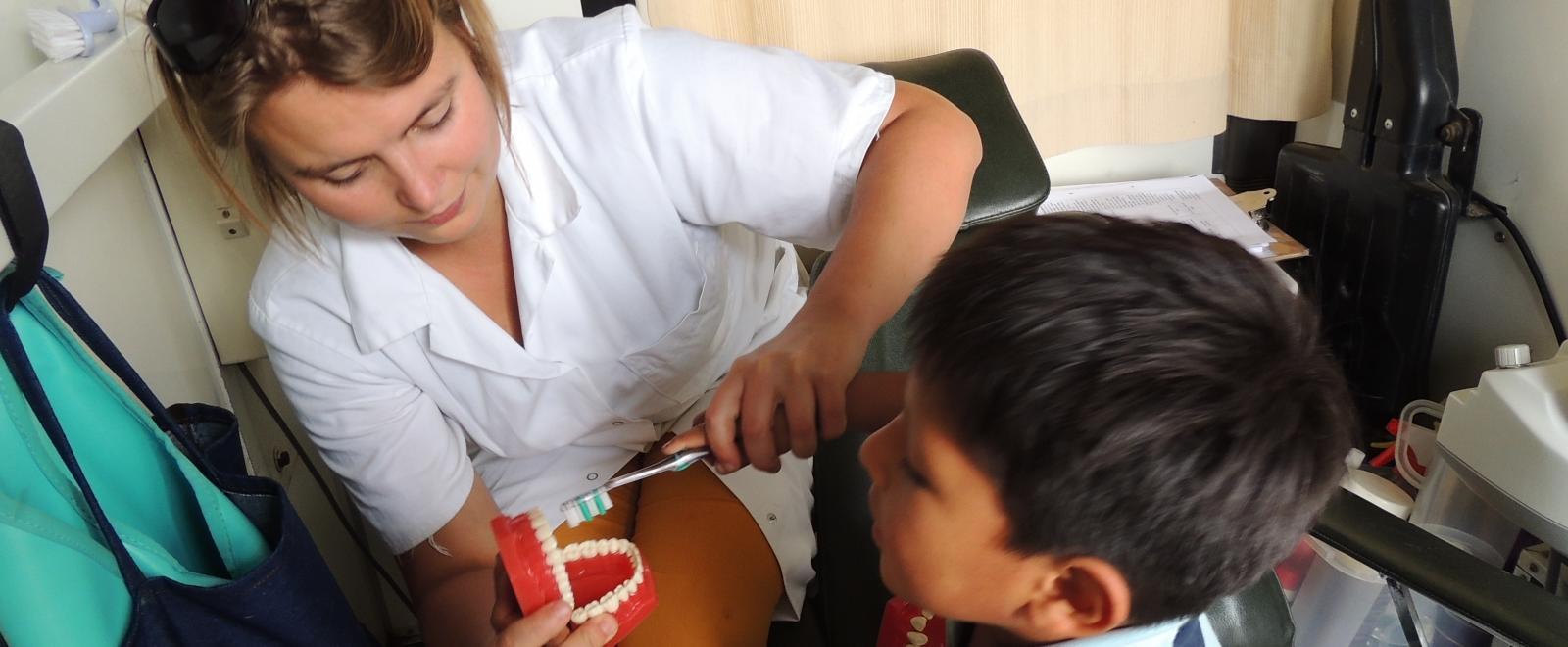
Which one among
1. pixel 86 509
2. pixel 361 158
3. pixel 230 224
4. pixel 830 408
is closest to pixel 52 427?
pixel 86 509

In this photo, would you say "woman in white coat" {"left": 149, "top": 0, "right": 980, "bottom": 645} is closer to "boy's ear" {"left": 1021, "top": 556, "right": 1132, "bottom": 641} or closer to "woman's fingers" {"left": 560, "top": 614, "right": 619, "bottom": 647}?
"woman's fingers" {"left": 560, "top": 614, "right": 619, "bottom": 647}

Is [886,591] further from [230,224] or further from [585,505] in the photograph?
[230,224]

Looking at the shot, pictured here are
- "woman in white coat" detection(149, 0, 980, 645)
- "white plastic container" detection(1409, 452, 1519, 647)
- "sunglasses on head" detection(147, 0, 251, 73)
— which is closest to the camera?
"sunglasses on head" detection(147, 0, 251, 73)

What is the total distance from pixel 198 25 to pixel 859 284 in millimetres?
504

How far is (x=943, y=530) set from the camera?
26.2 inches

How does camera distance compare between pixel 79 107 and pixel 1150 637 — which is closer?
pixel 1150 637

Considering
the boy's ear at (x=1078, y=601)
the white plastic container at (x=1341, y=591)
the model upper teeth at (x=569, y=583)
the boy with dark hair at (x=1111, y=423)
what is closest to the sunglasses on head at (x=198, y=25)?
the model upper teeth at (x=569, y=583)

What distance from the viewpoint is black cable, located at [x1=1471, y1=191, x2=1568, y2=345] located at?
139 centimetres

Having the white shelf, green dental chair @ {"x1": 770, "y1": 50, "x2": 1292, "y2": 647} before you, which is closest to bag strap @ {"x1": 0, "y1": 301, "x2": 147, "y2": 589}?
the white shelf

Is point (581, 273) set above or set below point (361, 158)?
below

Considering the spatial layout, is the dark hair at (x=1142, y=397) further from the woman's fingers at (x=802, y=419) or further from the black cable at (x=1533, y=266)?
the black cable at (x=1533, y=266)

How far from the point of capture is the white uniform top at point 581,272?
0.92m

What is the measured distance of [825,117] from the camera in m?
0.93

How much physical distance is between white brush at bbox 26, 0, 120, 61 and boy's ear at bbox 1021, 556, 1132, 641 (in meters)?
0.90
